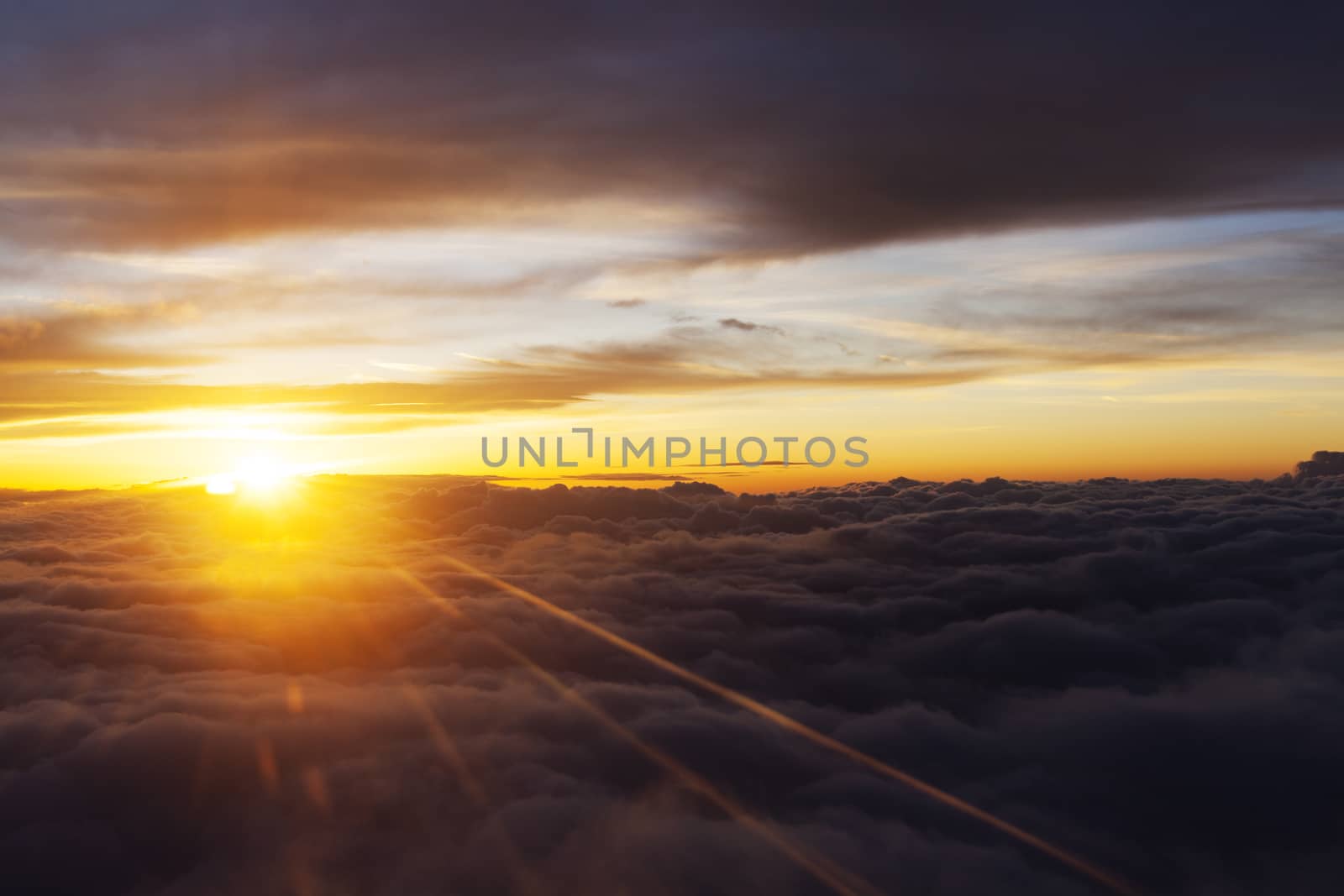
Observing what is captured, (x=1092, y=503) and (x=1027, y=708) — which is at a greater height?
(x=1092, y=503)

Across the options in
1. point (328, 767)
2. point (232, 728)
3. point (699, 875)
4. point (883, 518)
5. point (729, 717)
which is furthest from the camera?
point (883, 518)

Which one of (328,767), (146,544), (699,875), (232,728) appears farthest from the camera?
(146,544)

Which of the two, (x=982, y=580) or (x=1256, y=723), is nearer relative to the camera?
(x=1256, y=723)

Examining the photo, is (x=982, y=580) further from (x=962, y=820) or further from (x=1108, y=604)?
(x=962, y=820)

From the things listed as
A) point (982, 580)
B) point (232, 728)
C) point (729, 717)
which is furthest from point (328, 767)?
point (982, 580)

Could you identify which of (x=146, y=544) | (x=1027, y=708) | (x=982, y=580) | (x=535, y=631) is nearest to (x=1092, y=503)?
(x=982, y=580)

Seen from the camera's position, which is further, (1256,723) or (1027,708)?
(1027,708)

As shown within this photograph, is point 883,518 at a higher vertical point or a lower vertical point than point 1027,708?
higher

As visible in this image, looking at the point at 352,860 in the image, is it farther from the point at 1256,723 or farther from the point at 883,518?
the point at 883,518

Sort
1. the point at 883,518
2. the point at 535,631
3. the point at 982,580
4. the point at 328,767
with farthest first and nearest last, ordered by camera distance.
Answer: the point at 883,518 < the point at 982,580 < the point at 535,631 < the point at 328,767
